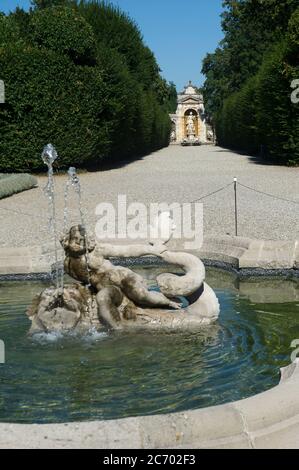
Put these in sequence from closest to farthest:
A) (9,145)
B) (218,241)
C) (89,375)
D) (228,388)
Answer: (228,388) → (89,375) → (218,241) → (9,145)

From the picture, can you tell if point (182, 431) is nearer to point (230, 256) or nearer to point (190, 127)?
point (230, 256)

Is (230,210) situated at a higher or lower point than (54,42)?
lower

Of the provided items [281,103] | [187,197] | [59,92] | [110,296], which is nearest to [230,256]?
[110,296]

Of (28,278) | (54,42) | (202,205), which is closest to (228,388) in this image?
(28,278)

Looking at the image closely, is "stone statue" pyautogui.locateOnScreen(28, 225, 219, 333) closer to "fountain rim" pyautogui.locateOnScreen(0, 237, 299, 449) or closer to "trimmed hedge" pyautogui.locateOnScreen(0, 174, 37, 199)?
"fountain rim" pyautogui.locateOnScreen(0, 237, 299, 449)

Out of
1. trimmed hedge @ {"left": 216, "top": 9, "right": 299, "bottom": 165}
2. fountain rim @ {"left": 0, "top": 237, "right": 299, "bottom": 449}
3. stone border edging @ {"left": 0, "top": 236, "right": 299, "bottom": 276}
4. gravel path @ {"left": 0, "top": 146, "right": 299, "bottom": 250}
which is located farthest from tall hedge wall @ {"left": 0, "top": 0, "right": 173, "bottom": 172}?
fountain rim @ {"left": 0, "top": 237, "right": 299, "bottom": 449}

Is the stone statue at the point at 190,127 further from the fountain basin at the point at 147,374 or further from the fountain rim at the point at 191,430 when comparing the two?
the fountain rim at the point at 191,430

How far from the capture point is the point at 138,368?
492cm

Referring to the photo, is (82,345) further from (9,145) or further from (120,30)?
(120,30)

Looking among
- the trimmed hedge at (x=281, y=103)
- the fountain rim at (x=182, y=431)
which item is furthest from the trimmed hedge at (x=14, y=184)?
the fountain rim at (x=182, y=431)

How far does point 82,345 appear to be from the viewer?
17.9ft

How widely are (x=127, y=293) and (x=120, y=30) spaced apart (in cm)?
2681

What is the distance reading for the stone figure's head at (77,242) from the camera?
222 inches

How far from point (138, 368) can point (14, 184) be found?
1396 cm
